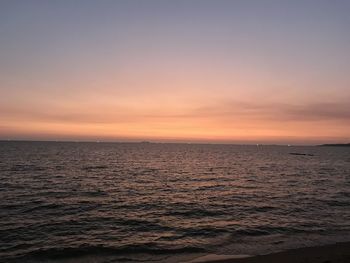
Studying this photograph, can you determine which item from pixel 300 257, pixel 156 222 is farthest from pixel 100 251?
pixel 300 257

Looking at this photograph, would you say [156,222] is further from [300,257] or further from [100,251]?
[300,257]

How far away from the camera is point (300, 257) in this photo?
1472cm

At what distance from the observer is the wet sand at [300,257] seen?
1398cm

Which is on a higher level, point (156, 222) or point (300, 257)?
point (300, 257)

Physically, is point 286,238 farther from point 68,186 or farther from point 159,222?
point 68,186

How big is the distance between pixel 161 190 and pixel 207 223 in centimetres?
1478

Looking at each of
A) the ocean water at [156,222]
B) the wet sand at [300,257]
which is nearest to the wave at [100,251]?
the ocean water at [156,222]

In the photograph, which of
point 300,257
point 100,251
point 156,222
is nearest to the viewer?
point 300,257

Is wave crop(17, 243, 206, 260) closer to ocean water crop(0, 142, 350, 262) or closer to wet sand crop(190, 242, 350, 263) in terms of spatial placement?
ocean water crop(0, 142, 350, 262)

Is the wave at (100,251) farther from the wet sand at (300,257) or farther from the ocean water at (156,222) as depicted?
the wet sand at (300,257)

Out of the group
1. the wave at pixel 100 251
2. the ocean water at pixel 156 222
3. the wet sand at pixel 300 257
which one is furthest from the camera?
the ocean water at pixel 156 222

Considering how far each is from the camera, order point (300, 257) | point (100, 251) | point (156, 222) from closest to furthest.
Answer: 1. point (300, 257)
2. point (100, 251)
3. point (156, 222)

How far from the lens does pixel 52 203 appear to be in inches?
1069

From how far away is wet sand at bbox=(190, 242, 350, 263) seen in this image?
13982 millimetres
